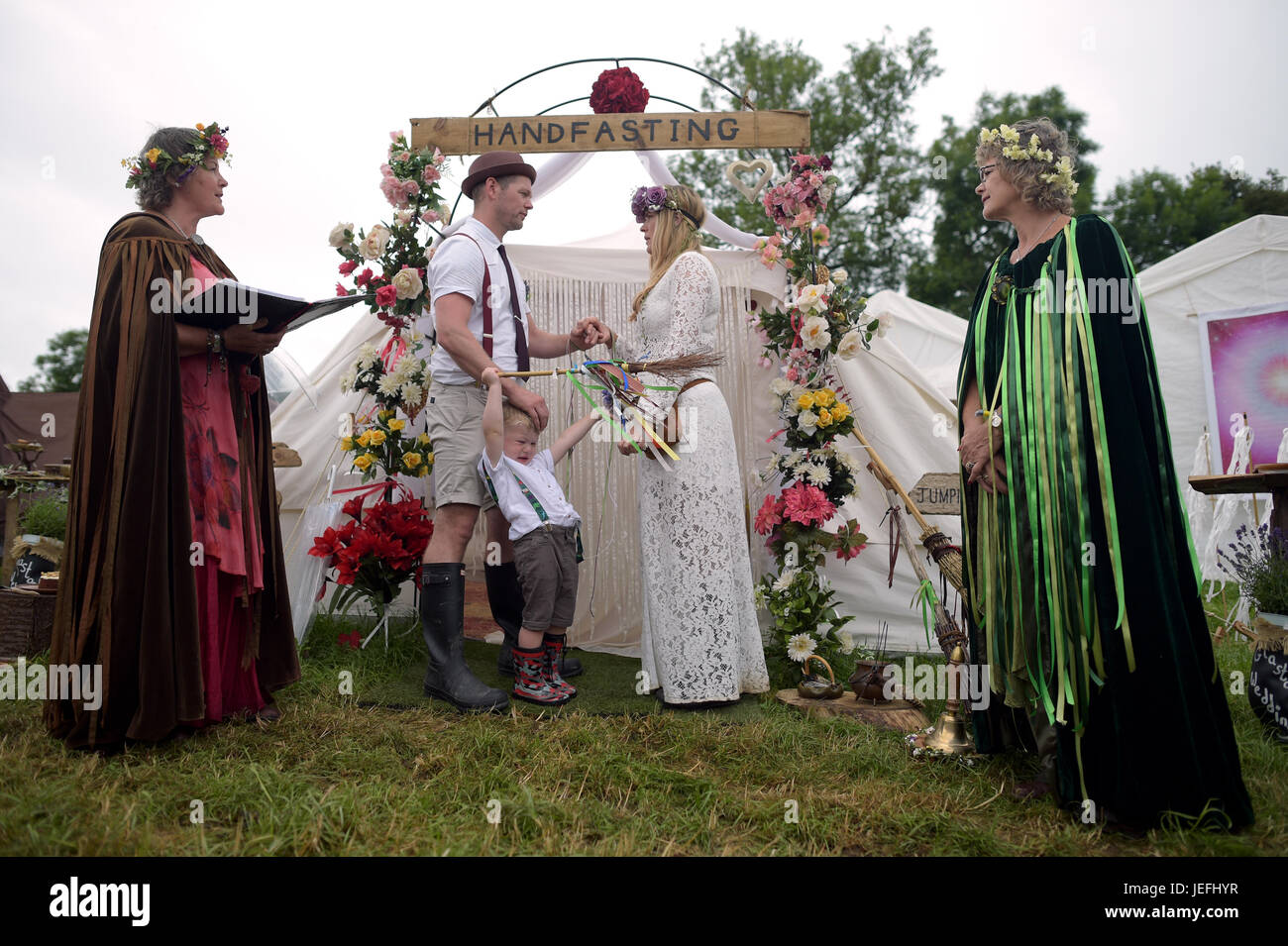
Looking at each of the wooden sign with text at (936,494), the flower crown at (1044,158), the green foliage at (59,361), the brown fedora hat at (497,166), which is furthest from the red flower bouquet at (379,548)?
the green foliage at (59,361)

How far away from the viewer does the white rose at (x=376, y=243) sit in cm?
405

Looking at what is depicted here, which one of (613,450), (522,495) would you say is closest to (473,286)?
(522,495)

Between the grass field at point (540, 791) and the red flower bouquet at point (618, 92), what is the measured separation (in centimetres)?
315

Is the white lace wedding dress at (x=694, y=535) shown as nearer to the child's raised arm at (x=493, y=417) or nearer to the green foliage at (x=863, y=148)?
the child's raised arm at (x=493, y=417)

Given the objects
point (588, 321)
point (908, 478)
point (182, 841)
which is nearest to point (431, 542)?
point (588, 321)

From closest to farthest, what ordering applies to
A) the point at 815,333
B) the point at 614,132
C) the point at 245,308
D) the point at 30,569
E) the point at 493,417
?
the point at 245,308 → the point at 493,417 → the point at 815,333 → the point at 614,132 → the point at 30,569

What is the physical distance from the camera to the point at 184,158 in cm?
287

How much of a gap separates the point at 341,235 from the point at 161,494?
1939mm

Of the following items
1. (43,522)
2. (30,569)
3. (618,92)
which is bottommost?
(30,569)

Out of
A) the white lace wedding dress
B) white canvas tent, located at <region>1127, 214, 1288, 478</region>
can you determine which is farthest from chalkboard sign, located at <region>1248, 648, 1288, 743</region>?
white canvas tent, located at <region>1127, 214, 1288, 478</region>

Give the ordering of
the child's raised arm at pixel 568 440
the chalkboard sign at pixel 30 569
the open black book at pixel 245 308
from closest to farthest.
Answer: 1. the open black book at pixel 245 308
2. the child's raised arm at pixel 568 440
3. the chalkboard sign at pixel 30 569

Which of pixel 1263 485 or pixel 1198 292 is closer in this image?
pixel 1263 485

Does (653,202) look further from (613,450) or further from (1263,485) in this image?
(1263,485)

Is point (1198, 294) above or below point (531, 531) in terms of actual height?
above
